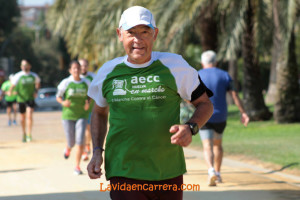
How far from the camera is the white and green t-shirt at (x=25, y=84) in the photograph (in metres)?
15.0

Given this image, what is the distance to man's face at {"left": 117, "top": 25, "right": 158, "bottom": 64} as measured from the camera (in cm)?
358

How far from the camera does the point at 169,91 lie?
3668mm

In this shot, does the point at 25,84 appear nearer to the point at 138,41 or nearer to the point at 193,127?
the point at 138,41

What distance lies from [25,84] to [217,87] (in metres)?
7.99

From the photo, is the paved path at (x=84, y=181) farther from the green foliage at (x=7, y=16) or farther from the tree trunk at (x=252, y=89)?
the green foliage at (x=7, y=16)

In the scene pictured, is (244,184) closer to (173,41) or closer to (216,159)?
(216,159)

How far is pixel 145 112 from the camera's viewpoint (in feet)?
11.9

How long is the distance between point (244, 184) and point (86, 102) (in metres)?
3.36

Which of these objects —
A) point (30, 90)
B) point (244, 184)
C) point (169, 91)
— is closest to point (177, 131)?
point (169, 91)

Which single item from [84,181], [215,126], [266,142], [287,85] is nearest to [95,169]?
[215,126]

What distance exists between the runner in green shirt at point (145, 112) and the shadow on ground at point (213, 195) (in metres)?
3.62

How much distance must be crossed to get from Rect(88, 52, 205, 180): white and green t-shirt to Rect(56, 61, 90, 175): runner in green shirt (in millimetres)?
6122

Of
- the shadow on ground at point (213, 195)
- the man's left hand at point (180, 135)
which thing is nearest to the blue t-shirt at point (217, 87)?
the shadow on ground at point (213, 195)

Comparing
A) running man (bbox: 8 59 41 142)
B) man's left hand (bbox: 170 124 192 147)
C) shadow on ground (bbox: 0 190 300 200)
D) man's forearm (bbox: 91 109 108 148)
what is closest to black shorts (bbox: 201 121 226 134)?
shadow on ground (bbox: 0 190 300 200)
